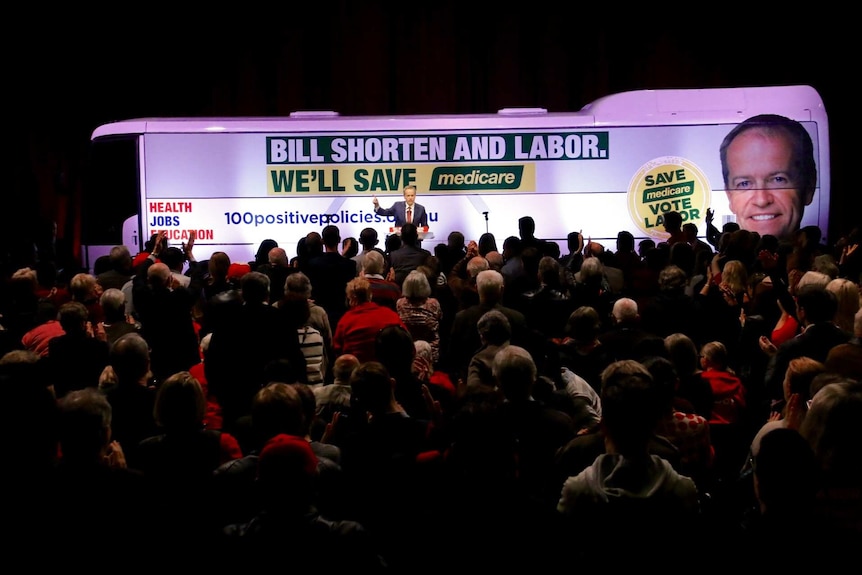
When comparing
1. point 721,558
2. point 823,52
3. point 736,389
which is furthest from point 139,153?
point 823,52

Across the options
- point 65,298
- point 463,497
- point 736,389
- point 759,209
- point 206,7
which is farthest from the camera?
point 206,7

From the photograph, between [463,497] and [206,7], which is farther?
[206,7]

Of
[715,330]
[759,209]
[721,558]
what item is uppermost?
[759,209]

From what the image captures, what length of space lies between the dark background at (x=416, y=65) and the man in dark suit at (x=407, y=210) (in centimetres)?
576

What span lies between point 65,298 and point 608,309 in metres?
5.02

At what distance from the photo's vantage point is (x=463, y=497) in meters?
3.56

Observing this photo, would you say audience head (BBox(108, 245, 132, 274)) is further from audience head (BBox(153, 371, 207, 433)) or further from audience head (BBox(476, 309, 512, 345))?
audience head (BBox(153, 371, 207, 433))

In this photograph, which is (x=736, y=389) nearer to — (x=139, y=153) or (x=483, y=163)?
(x=483, y=163)

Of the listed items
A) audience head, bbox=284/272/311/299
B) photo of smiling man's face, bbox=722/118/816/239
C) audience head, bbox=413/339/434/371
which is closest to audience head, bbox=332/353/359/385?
audience head, bbox=413/339/434/371

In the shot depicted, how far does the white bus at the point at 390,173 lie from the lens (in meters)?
14.4

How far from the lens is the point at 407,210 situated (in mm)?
14234

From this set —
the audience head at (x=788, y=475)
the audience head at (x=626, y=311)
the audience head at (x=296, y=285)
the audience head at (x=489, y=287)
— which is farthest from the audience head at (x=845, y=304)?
the audience head at (x=296, y=285)

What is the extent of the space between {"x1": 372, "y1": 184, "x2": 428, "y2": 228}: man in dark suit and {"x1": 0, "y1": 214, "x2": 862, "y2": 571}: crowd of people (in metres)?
6.83

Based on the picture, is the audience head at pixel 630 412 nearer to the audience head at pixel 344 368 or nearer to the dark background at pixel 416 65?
the audience head at pixel 344 368
